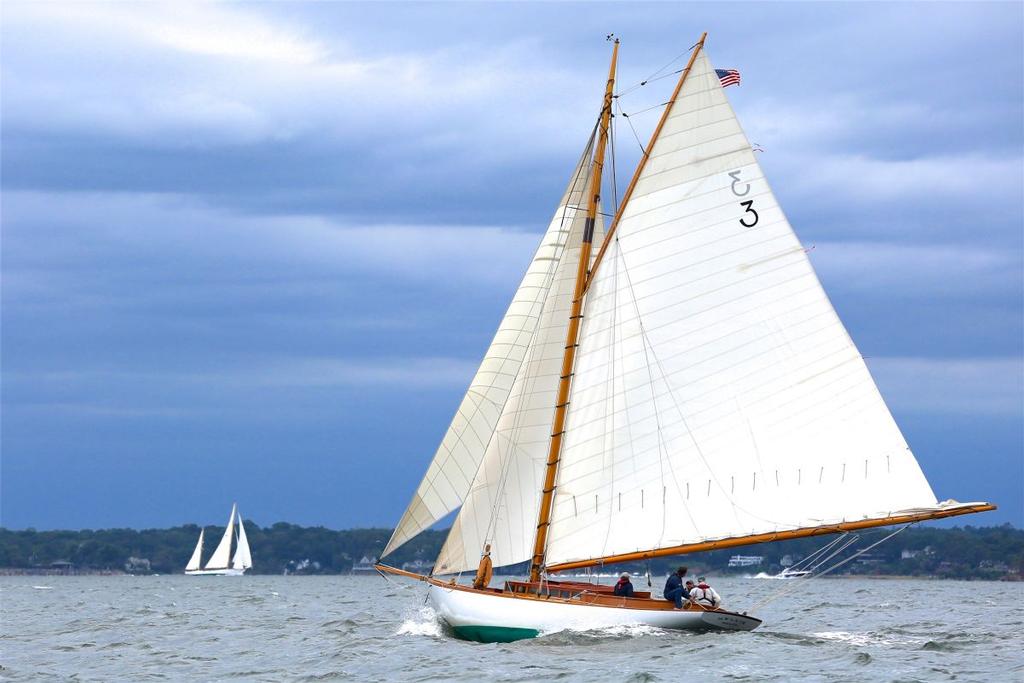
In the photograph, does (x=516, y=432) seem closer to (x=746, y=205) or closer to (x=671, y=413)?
(x=671, y=413)

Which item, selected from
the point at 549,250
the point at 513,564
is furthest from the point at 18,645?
the point at 549,250

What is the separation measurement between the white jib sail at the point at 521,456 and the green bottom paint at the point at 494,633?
1.95m

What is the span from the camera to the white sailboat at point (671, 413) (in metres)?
36.4

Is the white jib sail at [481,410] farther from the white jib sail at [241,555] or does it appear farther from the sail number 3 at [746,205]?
the white jib sail at [241,555]

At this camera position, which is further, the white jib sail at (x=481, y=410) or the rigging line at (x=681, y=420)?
the white jib sail at (x=481, y=410)

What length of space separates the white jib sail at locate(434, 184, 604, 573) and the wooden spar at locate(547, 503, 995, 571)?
76.7 inches

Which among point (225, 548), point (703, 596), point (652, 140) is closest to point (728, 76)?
point (652, 140)

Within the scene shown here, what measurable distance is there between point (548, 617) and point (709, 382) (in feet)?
22.9

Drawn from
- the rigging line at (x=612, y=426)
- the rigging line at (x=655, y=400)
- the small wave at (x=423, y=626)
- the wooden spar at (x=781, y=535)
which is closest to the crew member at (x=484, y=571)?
the wooden spar at (x=781, y=535)

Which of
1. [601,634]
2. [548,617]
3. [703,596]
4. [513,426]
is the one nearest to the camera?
[601,634]

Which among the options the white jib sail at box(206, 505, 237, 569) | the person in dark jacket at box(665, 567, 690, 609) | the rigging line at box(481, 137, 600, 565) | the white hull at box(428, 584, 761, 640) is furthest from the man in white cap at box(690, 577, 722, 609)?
the white jib sail at box(206, 505, 237, 569)

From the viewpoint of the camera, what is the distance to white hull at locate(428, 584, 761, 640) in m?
36.8

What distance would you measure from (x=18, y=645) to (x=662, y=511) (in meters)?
20.5

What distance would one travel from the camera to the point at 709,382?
37375 millimetres
